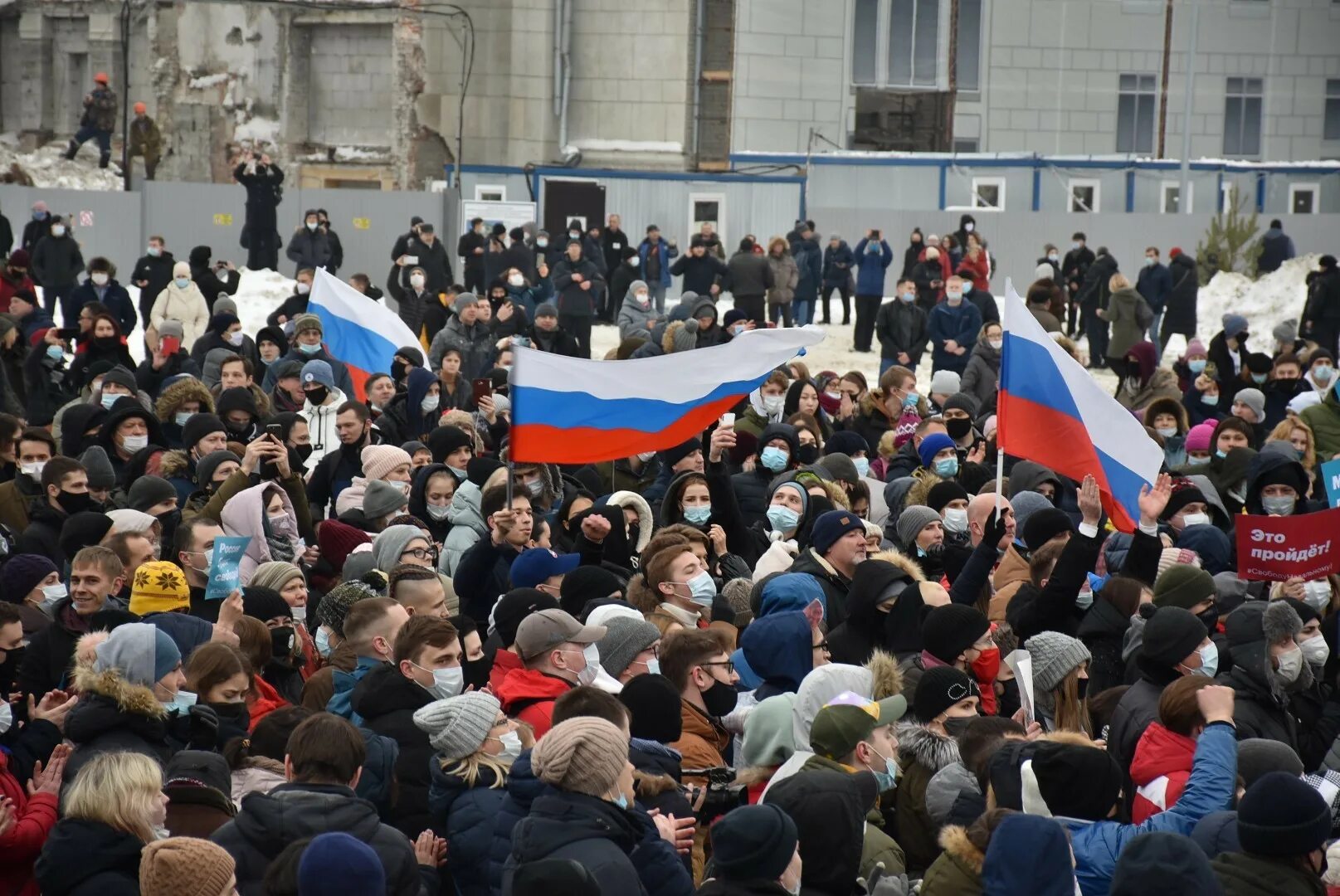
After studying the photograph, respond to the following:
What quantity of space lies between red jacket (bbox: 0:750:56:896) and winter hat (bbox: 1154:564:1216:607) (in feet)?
14.6

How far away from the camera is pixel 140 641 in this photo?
6.08 m

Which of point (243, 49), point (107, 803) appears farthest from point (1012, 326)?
point (243, 49)

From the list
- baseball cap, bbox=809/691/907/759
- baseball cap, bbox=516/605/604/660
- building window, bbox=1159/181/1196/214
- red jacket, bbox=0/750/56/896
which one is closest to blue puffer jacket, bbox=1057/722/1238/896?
baseball cap, bbox=809/691/907/759

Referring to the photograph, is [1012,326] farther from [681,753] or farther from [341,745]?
[341,745]

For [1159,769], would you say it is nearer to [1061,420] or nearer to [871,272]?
[1061,420]

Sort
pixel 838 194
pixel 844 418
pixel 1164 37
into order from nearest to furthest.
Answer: pixel 844 418 → pixel 838 194 → pixel 1164 37

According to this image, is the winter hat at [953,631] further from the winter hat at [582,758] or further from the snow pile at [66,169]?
the snow pile at [66,169]

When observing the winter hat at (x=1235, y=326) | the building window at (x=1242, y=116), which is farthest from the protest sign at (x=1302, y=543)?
the building window at (x=1242, y=116)

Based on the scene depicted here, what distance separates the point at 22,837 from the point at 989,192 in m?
33.2

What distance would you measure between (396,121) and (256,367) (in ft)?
74.2

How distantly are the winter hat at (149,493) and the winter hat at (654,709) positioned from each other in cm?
407

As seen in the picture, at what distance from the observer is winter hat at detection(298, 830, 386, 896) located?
455cm

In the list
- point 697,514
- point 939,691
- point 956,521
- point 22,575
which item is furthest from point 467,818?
point 956,521

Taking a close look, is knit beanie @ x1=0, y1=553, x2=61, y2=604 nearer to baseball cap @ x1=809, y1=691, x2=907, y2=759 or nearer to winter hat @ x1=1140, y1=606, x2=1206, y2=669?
baseball cap @ x1=809, y1=691, x2=907, y2=759
